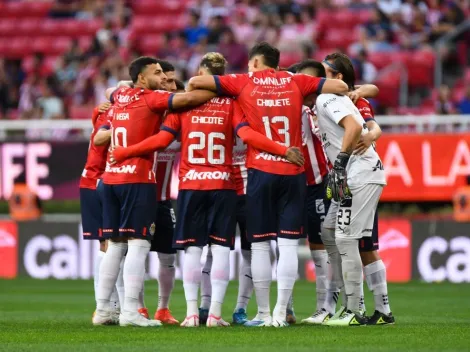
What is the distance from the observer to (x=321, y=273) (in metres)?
10.8

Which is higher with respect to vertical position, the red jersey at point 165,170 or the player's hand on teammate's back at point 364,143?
the player's hand on teammate's back at point 364,143

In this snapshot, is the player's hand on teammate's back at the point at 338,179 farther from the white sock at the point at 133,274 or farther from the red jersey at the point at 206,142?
the white sock at the point at 133,274

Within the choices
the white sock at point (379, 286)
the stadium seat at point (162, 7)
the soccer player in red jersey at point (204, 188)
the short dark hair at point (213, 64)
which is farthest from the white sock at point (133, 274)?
the stadium seat at point (162, 7)

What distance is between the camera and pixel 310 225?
1077 cm

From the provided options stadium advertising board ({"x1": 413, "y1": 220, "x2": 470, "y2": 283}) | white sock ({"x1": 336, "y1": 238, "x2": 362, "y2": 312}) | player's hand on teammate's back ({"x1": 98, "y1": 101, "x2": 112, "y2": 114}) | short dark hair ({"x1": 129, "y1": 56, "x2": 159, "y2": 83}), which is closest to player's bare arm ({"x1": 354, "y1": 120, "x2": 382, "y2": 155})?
white sock ({"x1": 336, "y1": 238, "x2": 362, "y2": 312})

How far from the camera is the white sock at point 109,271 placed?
33.2 feet

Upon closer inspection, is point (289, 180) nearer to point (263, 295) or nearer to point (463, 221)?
point (263, 295)

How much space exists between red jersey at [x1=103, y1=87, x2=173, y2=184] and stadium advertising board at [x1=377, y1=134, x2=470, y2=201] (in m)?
8.53

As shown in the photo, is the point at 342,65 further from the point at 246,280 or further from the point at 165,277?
the point at 165,277

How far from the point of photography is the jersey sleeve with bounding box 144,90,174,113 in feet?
33.0

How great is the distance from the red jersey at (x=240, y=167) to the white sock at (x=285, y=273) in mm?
955

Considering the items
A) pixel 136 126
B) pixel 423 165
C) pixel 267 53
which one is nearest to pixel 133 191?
pixel 136 126

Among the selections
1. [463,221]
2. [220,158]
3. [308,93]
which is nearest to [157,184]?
[220,158]

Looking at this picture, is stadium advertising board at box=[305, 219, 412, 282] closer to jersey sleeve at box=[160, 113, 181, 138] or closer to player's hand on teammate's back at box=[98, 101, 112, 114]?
player's hand on teammate's back at box=[98, 101, 112, 114]
